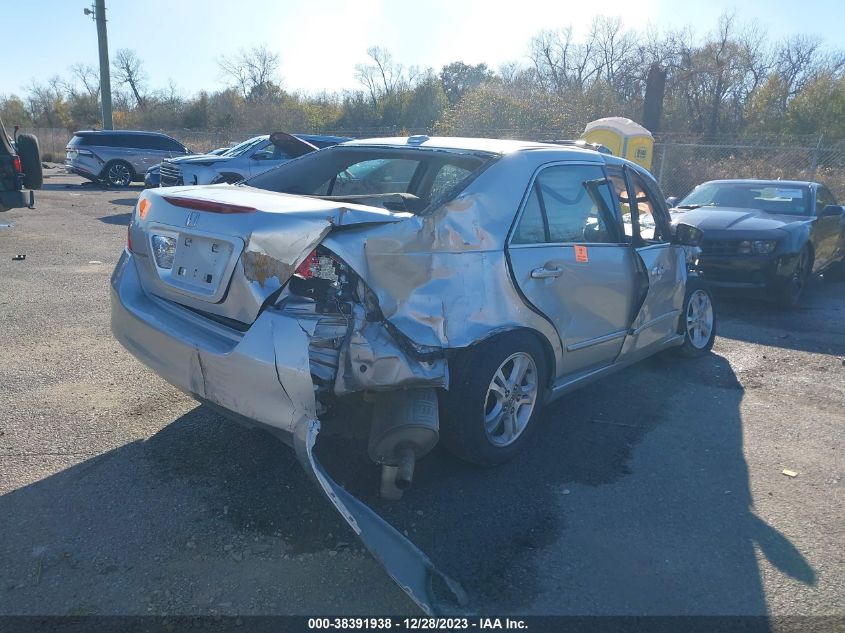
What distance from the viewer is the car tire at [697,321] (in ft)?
19.4

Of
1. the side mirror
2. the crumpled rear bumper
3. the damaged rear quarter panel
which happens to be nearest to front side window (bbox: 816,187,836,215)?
the side mirror

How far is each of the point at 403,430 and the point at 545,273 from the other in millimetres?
1294

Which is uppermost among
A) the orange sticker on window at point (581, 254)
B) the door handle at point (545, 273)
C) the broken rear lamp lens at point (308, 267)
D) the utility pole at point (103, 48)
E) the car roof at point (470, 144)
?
the utility pole at point (103, 48)

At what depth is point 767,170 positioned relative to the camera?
19.0m

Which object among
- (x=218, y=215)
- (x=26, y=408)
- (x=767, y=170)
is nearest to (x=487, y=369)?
(x=218, y=215)

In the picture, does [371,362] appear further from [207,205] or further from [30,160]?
[30,160]

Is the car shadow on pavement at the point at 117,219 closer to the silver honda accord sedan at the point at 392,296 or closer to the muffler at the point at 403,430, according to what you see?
the silver honda accord sedan at the point at 392,296

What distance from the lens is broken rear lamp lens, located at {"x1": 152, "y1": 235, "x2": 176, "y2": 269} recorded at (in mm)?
3564

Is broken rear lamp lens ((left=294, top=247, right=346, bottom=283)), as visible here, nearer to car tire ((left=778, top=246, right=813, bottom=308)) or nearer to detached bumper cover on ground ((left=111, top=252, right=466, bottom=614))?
detached bumper cover on ground ((left=111, top=252, right=466, bottom=614))

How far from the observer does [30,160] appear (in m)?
7.82

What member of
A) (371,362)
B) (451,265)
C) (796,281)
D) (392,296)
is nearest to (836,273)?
(796,281)

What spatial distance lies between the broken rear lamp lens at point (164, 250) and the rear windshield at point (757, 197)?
320 inches

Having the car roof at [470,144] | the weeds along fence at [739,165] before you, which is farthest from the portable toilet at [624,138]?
the car roof at [470,144]

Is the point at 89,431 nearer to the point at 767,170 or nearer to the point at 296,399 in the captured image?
the point at 296,399
